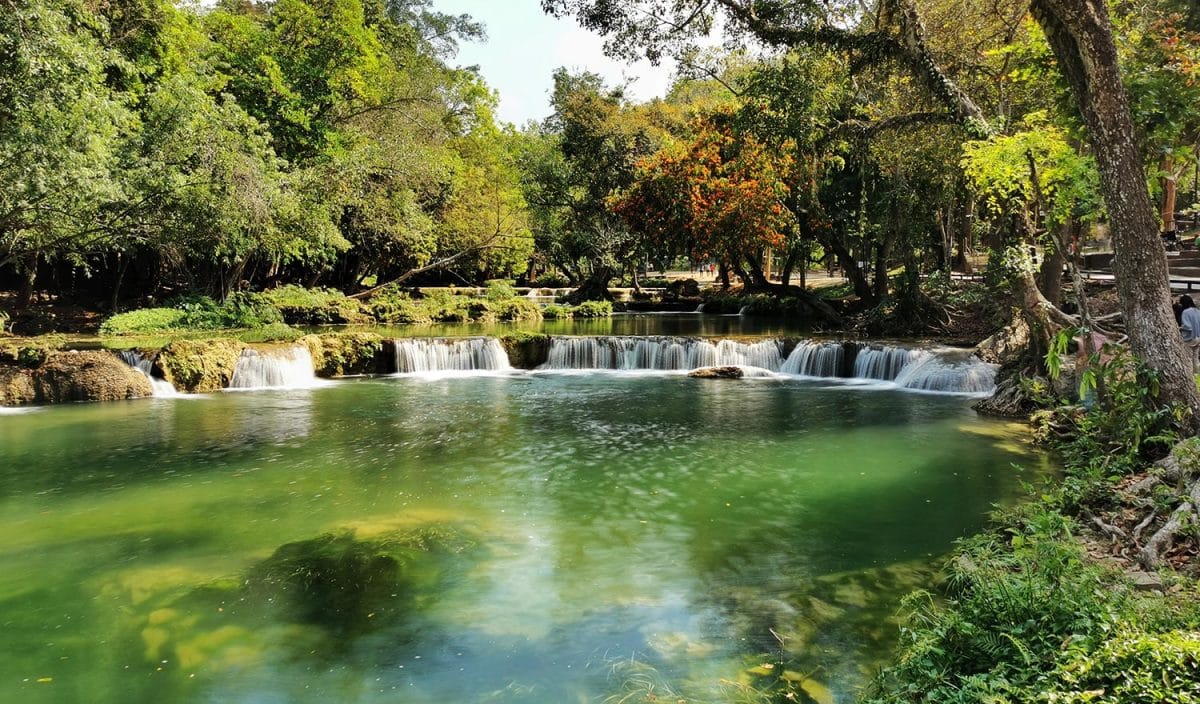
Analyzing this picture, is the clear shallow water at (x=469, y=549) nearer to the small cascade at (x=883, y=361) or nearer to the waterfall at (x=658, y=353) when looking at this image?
the small cascade at (x=883, y=361)

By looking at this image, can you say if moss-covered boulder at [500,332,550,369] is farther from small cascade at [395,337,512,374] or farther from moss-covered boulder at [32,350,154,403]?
moss-covered boulder at [32,350,154,403]

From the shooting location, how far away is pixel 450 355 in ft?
63.9

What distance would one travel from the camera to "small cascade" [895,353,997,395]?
Answer: 49.8ft

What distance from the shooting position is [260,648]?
5.13 metres

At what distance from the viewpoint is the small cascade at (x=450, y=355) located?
19.1 m

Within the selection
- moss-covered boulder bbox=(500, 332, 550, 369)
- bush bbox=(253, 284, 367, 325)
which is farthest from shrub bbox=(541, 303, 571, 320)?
moss-covered boulder bbox=(500, 332, 550, 369)

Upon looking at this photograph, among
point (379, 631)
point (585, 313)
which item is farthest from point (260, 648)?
point (585, 313)

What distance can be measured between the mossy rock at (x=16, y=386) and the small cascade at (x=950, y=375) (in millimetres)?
18153

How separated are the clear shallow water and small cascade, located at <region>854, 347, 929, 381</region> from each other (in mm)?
4304

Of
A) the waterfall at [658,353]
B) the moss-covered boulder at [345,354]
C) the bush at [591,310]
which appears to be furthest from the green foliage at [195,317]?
the bush at [591,310]

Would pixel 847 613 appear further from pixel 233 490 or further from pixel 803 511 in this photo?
pixel 233 490

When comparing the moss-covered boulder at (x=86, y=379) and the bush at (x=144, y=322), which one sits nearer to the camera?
the moss-covered boulder at (x=86, y=379)

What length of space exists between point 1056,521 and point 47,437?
45.6ft

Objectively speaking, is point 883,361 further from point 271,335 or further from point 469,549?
point 271,335
